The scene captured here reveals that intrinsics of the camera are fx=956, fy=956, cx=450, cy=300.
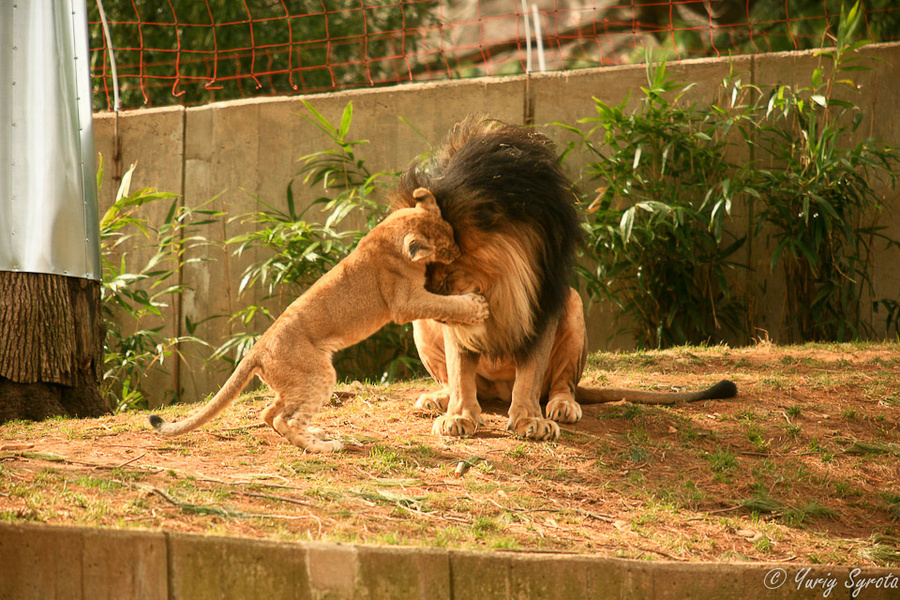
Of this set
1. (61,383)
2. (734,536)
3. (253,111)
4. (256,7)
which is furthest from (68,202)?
(256,7)

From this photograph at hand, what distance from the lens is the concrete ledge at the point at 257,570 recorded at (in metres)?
2.82

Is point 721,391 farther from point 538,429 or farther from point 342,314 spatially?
point 342,314

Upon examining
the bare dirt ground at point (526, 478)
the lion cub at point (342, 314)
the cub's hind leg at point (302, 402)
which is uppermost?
the lion cub at point (342, 314)

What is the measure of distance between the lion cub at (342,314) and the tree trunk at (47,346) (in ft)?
4.68

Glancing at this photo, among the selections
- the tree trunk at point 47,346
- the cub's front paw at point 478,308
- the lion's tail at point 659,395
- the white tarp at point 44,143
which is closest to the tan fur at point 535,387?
the lion's tail at point 659,395

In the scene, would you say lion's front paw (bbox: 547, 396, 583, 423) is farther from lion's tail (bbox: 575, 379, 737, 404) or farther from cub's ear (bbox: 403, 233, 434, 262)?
cub's ear (bbox: 403, 233, 434, 262)

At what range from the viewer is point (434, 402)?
16.5ft

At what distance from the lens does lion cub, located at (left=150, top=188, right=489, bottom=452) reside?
4.20 meters

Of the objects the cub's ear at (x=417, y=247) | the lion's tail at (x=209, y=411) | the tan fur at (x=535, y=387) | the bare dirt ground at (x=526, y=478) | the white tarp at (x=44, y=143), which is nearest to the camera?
the bare dirt ground at (x=526, y=478)

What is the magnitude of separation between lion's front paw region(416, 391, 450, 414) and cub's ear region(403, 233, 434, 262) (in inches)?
41.3

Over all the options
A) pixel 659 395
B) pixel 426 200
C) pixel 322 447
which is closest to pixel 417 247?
pixel 426 200

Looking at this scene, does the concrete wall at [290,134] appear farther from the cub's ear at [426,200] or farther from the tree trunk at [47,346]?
the cub's ear at [426,200]

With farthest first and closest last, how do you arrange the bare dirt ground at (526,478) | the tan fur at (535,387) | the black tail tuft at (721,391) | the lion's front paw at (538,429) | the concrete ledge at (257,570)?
the black tail tuft at (721,391) < the tan fur at (535,387) < the lion's front paw at (538,429) < the bare dirt ground at (526,478) < the concrete ledge at (257,570)

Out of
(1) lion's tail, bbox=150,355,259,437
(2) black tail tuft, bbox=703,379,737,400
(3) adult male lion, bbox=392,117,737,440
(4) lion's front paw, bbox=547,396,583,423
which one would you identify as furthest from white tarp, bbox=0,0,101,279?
(2) black tail tuft, bbox=703,379,737,400
